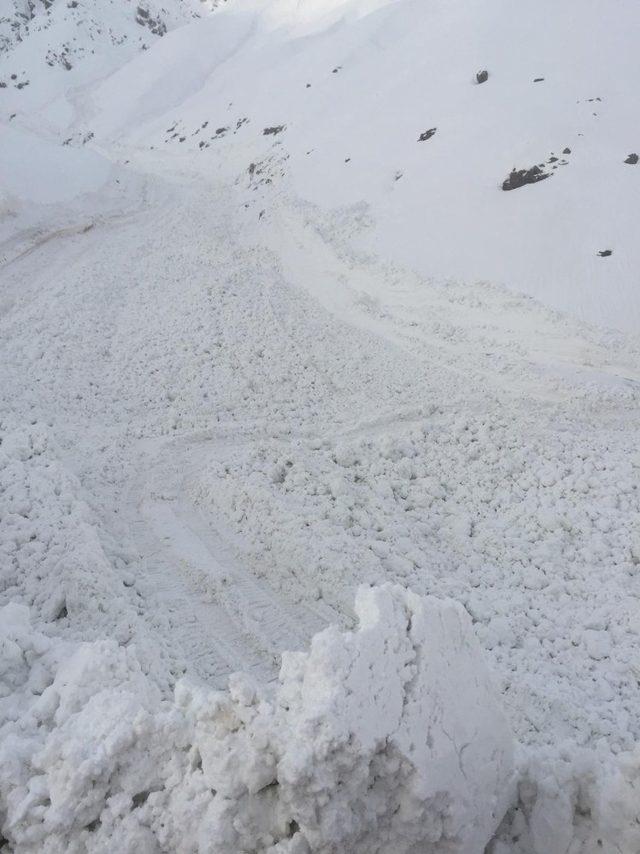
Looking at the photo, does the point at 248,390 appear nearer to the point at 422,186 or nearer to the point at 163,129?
the point at 422,186

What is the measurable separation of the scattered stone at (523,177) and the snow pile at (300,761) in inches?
537

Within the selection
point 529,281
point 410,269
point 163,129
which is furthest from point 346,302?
point 163,129

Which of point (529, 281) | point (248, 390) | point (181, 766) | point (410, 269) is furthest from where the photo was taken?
point (410, 269)

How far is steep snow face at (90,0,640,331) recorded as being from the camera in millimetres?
12727

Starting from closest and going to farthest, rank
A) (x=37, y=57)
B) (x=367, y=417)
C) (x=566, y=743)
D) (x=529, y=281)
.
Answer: (x=566, y=743), (x=367, y=417), (x=529, y=281), (x=37, y=57)

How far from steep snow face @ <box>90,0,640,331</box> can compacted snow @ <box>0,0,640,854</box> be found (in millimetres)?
111

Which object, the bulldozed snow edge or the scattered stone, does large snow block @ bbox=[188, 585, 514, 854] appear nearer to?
the bulldozed snow edge

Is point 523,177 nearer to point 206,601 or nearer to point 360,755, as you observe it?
point 206,601

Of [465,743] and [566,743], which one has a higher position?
[465,743]

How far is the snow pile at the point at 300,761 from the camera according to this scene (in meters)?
3.03

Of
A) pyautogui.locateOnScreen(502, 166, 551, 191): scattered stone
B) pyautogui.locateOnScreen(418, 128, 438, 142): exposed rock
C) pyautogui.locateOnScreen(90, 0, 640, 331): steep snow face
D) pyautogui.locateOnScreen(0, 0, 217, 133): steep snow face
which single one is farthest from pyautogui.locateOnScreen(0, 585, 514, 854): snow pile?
pyautogui.locateOnScreen(0, 0, 217, 133): steep snow face

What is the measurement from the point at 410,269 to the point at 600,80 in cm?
938

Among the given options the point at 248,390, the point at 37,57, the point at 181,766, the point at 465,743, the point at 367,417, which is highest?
the point at 37,57

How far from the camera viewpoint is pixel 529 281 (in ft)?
40.0
